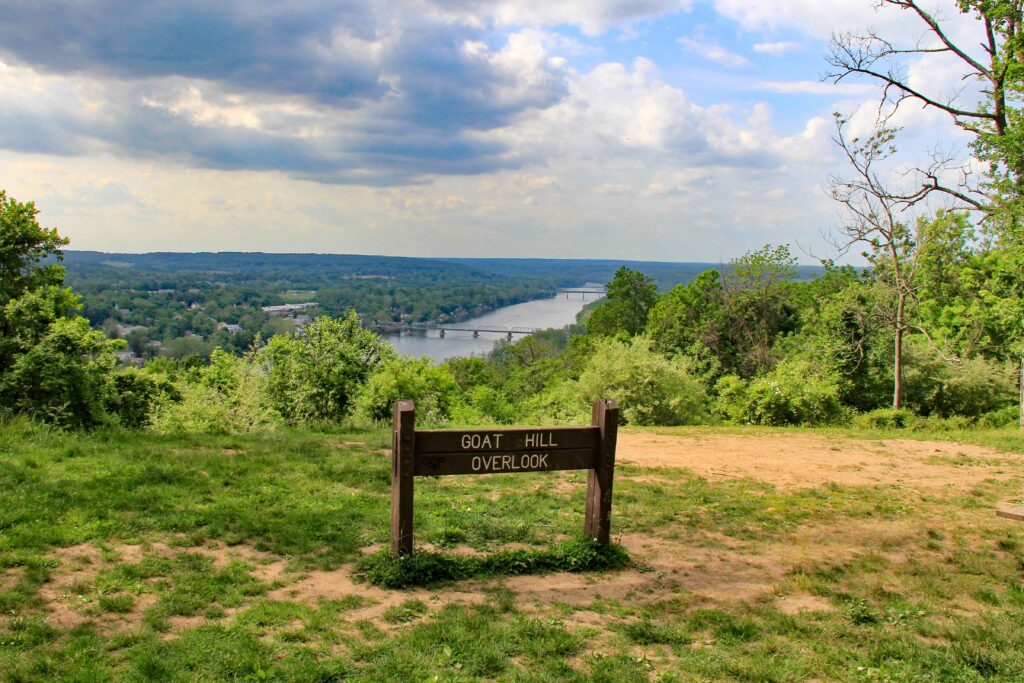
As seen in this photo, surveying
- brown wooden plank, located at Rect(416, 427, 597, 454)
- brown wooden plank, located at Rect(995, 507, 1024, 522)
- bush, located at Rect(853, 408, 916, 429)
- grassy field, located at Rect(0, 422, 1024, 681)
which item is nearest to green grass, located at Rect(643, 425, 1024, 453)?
bush, located at Rect(853, 408, 916, 429)

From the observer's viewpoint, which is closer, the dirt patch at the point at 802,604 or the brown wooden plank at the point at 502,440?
the dirt patch at the point at 802,604

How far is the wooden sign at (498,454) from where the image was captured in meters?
5.77

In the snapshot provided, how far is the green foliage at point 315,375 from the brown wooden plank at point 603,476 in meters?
15.6

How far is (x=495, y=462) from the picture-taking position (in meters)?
5.95

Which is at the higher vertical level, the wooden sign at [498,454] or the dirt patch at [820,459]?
the wooden sign at [498,454]

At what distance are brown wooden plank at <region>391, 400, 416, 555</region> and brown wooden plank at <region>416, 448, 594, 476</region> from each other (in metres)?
0.12

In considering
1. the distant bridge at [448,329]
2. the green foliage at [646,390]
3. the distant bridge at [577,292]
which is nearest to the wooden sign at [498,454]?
the green foliage at [646,390]

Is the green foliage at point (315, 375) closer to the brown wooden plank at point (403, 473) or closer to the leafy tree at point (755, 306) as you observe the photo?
the brown wooden plank at point (403, 473)

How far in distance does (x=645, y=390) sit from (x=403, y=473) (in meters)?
16.5

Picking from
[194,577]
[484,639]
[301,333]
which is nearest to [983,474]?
[484,639]

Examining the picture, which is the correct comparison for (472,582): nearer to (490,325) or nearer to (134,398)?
(134,398)

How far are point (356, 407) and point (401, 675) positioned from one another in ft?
57.3

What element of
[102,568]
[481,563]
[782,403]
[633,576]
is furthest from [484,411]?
[102,568]

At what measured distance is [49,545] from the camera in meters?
5.73
